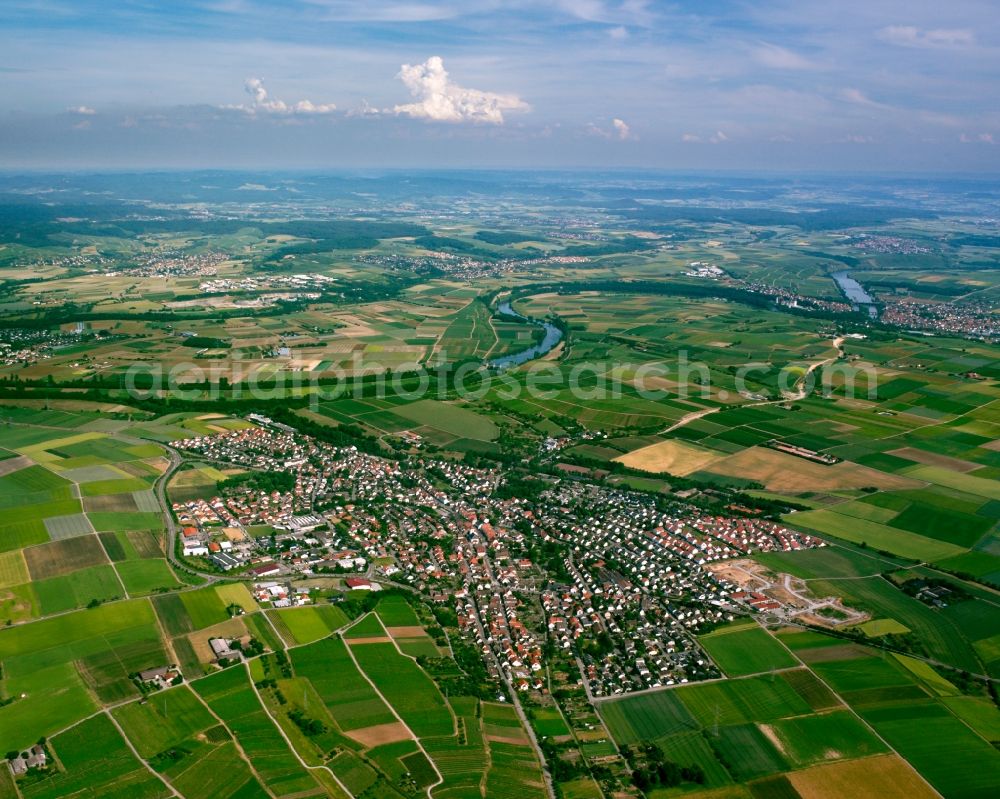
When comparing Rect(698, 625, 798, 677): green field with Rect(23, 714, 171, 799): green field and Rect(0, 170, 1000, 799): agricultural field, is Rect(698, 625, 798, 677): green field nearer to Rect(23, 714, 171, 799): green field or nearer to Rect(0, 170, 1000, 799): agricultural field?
Rect(0, 170, 1000, 799): agricultural field

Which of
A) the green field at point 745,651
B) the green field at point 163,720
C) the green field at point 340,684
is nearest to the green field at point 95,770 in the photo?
the green field at point 163,720

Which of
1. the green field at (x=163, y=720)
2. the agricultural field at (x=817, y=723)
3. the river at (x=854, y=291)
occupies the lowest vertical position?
the green field at (x=163, y=720)

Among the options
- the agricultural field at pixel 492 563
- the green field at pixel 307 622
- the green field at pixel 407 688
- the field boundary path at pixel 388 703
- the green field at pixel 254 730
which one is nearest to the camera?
the green field at pixel 254 730

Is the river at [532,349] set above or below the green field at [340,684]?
above

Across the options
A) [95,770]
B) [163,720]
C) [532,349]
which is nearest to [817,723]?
[163,720]

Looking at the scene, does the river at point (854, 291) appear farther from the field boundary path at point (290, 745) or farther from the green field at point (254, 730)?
the green field at point (254, 730)

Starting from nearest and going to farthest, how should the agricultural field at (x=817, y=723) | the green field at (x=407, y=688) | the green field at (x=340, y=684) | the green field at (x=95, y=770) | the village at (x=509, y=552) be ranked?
the green field at (x=95, y=770), the agricultural field at (x=817, y=723), the green field at (x=407, y=688), the green field at (x=340, y=684), the village at (x=509, y=552)

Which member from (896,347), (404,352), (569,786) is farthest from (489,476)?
(896,347)

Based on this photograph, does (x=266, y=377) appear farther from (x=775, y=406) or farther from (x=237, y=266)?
(x=237, y=266)

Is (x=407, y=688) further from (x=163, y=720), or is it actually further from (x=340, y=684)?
(x=163, y=720)
